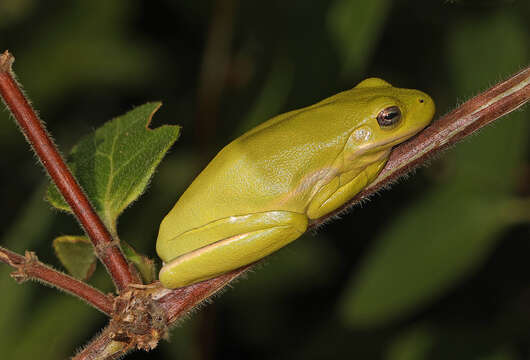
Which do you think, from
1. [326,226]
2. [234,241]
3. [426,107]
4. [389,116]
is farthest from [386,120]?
[326,226]

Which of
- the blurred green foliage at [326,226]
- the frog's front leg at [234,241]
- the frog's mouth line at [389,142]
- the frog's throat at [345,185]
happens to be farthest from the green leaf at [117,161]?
the blurred green foliage at [326,226]

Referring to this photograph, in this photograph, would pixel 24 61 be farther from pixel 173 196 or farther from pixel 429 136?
pixel 429 136

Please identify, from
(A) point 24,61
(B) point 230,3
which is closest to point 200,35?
(B) point 230,3

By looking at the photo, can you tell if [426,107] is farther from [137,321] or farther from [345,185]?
[137,321]

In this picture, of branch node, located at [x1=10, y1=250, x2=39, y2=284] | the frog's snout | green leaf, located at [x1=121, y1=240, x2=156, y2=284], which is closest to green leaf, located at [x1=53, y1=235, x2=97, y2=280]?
green leaf, located at [x1=121, y1=240, x2=156, y2=284]

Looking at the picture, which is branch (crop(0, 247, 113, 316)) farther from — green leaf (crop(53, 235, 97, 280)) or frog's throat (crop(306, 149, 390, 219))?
frog's throat (crop(306, 149, 390, 219))
